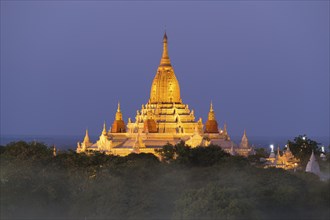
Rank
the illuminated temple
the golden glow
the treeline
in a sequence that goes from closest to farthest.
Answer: the treeline < the illuminated temple < the golden glow

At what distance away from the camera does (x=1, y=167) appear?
53.1m

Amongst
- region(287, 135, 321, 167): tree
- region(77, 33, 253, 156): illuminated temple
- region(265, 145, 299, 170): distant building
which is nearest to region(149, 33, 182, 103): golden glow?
region(77, 33, 253, 156): illuminated temple

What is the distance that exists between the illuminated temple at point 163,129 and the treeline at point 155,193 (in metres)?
26.4

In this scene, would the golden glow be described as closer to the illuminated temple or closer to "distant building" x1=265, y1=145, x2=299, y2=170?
the illuminated temple

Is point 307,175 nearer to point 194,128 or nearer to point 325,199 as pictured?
point 325,199

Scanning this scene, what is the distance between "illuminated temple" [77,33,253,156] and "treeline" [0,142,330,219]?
1038 inches

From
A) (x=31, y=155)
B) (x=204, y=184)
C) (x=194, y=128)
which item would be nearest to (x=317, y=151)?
(x=194, y=128)

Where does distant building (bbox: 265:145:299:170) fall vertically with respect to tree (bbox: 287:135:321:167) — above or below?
below

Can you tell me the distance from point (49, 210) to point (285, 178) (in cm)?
1175

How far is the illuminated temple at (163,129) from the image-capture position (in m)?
82.9

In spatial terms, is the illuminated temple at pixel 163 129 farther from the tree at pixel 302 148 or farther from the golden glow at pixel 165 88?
the tree at pixel 302 148

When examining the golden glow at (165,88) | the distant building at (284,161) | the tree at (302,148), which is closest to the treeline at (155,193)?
the distant building at (284,161)

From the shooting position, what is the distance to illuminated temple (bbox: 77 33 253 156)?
3265 inches

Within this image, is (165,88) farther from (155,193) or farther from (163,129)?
(155,193)
